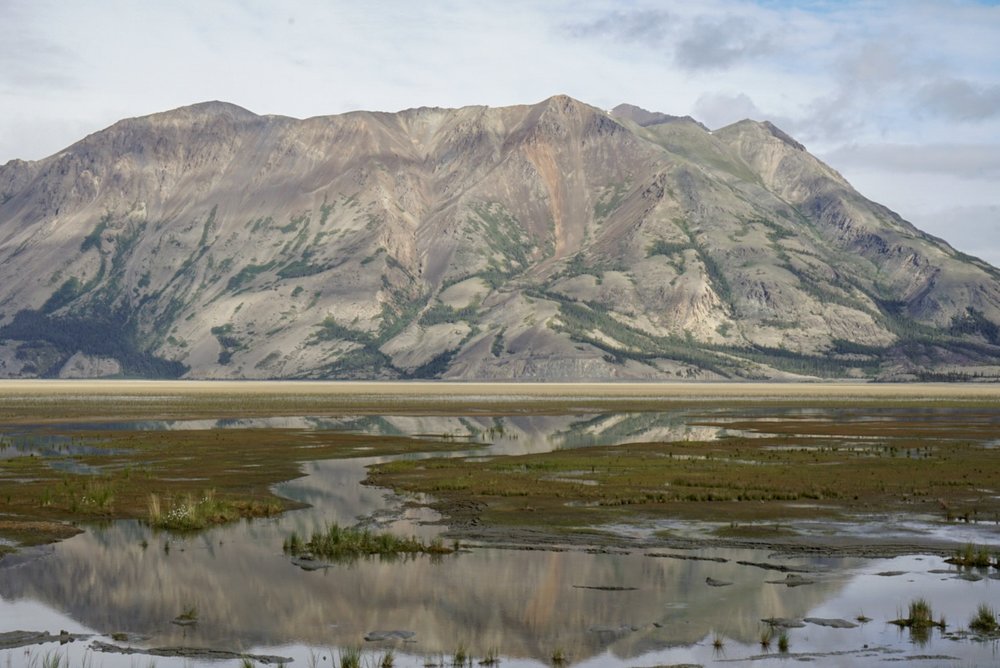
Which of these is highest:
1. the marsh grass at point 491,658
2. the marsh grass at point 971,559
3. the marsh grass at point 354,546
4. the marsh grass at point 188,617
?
the marsh grass at point 971,559

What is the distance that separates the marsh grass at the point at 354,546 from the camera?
44.4m

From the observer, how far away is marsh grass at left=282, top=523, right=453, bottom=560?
44.4m

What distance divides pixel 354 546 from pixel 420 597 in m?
9.15

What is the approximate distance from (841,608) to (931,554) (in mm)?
11245

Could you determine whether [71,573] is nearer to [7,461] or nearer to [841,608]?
[841,608]

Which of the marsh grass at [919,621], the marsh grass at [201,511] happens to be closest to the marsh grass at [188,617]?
the marsh grass at [201,511]

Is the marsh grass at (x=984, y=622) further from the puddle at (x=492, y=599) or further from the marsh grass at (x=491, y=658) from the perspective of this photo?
the marsh grass at (x=491, y=658)

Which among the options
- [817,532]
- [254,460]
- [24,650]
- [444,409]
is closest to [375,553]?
[24,650]

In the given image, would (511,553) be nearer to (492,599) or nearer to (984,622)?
(492,599)

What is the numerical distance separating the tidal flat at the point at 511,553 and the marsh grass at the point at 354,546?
44 cm

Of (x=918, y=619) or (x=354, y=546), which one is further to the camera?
(x=354, y=546)

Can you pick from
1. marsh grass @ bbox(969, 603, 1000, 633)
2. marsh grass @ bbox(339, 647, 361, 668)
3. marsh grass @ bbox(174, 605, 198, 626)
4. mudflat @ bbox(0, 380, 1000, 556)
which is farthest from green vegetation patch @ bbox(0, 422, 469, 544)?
marsh grass @ bbox(969, 603, 1000, 633)

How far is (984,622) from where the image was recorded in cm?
3206

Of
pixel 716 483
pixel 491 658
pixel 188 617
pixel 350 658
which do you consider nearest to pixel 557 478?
pixel 716 483
